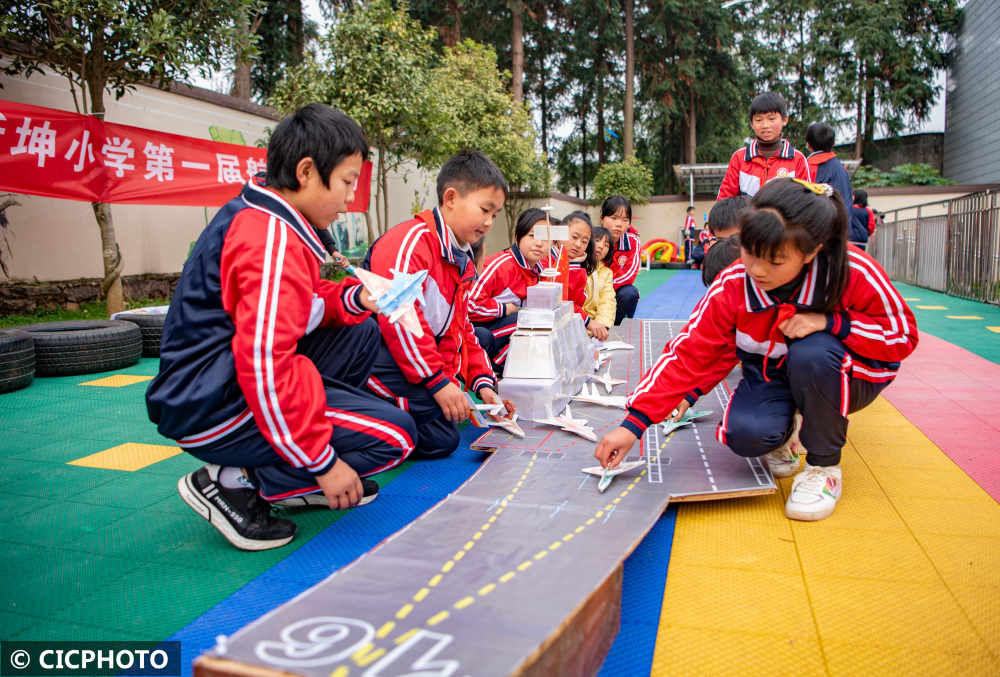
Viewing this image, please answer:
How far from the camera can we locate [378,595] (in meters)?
1.26

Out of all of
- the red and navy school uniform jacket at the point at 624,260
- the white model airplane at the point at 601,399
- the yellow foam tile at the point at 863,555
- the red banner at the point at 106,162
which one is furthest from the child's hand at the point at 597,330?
the red banner at the point at 106,162

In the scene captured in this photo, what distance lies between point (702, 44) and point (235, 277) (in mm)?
21821

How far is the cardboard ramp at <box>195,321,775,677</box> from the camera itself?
1.04 meters

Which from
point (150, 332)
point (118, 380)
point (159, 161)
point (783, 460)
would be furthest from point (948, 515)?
point (159, 161)

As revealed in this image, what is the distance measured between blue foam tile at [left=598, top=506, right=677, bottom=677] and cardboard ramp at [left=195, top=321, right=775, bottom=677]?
37 millimetres

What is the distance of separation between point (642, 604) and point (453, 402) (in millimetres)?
934

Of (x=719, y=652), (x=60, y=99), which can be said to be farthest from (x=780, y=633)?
(x=60, y=99)

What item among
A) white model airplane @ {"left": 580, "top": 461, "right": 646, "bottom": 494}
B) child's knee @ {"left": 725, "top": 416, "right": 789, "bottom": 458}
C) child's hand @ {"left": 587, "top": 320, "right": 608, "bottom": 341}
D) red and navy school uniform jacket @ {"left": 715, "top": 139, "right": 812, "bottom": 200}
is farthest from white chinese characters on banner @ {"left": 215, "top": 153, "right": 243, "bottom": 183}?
child's knee @ {"left": 725, "top": 416, "right": 789, "bottom": 458}

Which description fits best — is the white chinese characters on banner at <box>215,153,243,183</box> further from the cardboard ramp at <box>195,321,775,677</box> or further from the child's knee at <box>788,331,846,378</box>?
the child's knee at <box>788,331,846,378</box>

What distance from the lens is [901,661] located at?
1234 millimetres

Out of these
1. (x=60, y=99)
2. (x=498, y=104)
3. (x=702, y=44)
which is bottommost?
(x=60, y=99)

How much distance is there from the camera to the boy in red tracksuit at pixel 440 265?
232cm

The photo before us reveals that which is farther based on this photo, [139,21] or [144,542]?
[139,21]

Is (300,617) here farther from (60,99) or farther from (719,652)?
(60,99)
